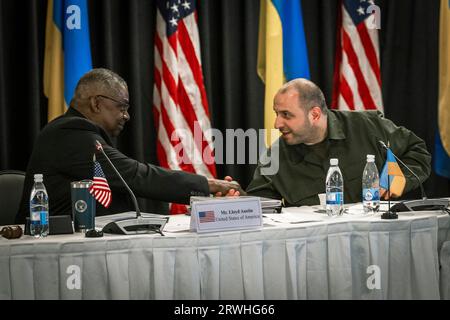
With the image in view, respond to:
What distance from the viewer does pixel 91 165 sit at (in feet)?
10.7

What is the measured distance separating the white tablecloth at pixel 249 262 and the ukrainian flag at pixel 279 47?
2.16m

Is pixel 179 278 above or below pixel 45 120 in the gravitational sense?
below

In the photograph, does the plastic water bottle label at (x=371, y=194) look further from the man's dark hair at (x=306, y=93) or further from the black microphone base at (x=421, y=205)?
the man's dark hair at (x=306, y=93)

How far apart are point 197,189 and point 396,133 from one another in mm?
1388

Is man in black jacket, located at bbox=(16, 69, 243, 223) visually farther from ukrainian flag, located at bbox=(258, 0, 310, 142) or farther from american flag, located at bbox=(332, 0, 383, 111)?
american flag, located at bbox=(332, 0, 383, 111)

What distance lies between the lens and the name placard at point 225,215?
8.29ft

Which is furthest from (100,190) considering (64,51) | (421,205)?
(64,51)

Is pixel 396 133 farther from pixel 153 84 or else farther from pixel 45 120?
pixel 45 120

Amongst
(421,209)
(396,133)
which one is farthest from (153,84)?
(421,209)

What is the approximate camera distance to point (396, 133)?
3963 millimetres

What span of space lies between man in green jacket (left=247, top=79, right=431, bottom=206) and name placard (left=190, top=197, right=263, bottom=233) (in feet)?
3.97

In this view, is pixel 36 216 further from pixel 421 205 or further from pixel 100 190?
pixel 421 205

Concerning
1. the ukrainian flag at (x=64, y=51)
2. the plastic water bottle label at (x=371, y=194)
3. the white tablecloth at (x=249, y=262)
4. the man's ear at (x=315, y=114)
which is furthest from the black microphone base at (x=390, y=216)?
the ukrainian flag at (x=64, y=51)

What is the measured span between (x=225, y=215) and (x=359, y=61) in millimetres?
2914
